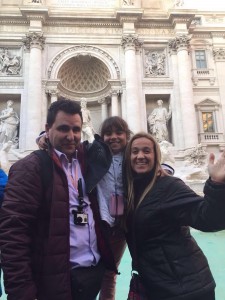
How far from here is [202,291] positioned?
1891 millimetres

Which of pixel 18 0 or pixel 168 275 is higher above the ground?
pixel 18 0

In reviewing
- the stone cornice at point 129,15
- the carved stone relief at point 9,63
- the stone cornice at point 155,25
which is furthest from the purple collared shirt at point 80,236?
the stone cornice at point 155,25

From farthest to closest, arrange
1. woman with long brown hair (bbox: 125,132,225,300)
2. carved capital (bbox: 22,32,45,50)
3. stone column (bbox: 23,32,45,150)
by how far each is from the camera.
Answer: carved capital (bbox: 22,32,45,50), stone column (bbox: 23,32,45,150), woman with long brown hair (bbox: 125,132,225,300)

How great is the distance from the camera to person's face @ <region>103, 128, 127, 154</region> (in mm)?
2820

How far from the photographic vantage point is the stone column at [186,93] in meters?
18.0

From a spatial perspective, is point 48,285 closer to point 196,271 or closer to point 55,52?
point 196,271

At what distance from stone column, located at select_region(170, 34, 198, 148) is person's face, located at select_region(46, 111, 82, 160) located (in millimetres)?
16170

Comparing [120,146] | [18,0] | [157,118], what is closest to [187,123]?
[157,118]

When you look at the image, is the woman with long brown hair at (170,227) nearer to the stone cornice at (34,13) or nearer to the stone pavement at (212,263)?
the stone pavement at (212,263)

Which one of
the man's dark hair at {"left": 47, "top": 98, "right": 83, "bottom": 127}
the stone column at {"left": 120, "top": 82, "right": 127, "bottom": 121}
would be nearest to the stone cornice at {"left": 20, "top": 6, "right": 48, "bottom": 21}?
the stone column at {"left": 120, "top": 82, "right": 127, "bottom": 121}

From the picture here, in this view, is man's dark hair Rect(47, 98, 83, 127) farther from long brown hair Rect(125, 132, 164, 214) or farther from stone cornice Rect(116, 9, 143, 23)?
stone cornice Rect(116, 9, 143, 23)

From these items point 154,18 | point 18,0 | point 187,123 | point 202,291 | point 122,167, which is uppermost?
point 18,0

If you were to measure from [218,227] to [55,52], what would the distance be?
19.1m

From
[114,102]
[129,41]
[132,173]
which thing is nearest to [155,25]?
[129,41]
